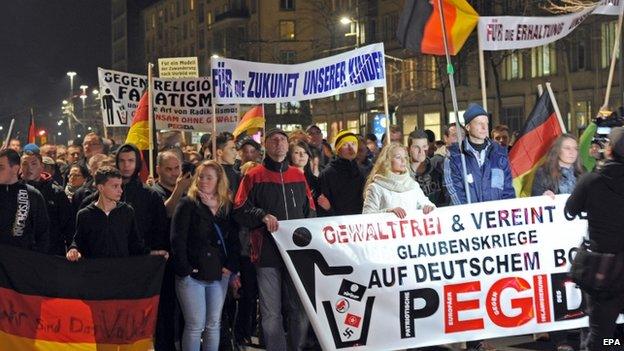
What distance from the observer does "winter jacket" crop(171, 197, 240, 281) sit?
8.17 metres

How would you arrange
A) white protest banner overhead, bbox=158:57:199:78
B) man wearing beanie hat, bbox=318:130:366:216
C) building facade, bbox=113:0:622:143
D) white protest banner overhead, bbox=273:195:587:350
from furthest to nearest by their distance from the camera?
building facade, bbox=113:0:622:143
white protest banner overhead, bbox=158:57:199:78
man wearing beanie hat, bbox=318:130:366:216
white protest banner overhead, bbox=273:195:587:350

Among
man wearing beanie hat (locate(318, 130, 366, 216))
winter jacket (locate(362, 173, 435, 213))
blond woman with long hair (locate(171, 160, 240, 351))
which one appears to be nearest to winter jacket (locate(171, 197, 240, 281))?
blond woman with long hair (locate(171, 160, 240, 351))

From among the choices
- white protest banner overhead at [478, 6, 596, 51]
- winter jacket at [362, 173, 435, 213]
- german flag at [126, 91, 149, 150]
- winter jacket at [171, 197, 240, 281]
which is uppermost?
white protest banner overhead at [478, 6, 596, 51]

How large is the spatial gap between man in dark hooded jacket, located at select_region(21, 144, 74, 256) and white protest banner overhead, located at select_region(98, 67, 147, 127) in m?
6.21

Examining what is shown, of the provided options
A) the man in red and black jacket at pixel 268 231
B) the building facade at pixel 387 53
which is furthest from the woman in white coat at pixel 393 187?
the building facade at pixel 387 53

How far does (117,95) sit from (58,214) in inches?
260

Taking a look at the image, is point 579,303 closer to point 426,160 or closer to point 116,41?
point 426,160

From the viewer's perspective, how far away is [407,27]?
1083cm

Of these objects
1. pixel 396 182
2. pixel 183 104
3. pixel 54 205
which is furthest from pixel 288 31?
pixel 396 182

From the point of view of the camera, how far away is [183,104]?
1530 centimetres

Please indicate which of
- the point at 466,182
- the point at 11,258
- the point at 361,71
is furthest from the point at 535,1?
the point at 11,258

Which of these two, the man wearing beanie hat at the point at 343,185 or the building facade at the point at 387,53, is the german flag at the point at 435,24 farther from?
the building facade at the point at 387,53

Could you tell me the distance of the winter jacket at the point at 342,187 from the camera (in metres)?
10.4

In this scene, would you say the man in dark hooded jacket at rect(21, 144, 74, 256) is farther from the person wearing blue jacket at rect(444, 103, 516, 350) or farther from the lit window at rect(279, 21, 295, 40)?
the lit window at rect(279, 21, 295, 40)
